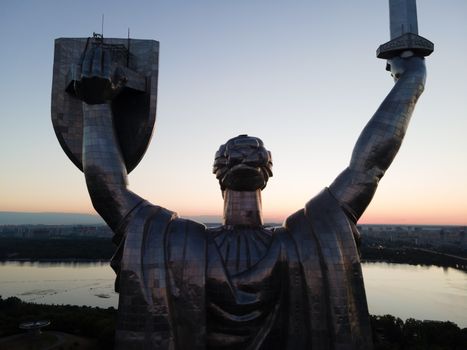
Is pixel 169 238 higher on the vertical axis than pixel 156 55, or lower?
lower

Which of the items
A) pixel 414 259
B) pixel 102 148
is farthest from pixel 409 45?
pixel 414 259

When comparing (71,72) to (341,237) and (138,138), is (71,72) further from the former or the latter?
(341,237)

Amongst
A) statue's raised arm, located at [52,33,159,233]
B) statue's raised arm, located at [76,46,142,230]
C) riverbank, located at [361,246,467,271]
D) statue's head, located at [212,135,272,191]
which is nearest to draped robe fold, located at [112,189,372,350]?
statue's raised arm, located at [76,46,142,230]

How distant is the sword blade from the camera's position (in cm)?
658

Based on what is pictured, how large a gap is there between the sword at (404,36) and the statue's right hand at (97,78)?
14.6ft

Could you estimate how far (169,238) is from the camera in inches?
218

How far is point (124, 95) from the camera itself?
22.1 ft

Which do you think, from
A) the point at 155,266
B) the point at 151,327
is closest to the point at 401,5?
the point at 155,266

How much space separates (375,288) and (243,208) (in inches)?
1684

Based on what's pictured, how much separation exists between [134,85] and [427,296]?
1652 inches

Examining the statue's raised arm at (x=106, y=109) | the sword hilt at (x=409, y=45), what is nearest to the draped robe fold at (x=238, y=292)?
the statue's raised arm at (x=106, y=109)

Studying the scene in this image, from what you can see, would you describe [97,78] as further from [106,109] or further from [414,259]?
[414,259]

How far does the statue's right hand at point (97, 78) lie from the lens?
5.63m

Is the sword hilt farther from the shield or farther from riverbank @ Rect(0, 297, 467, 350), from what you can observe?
riverbank @ Rect(0, 297, 467, 350)
